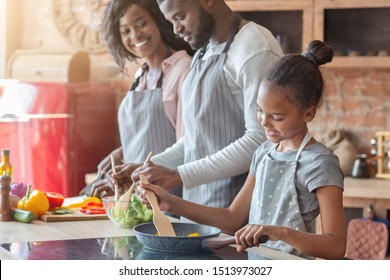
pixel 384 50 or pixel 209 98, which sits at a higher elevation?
pixel 384 50

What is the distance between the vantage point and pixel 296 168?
5.01 feet

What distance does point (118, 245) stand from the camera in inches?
58.9

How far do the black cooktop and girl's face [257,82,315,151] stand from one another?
0.24m

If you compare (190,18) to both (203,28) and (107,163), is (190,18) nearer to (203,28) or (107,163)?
(203,28)

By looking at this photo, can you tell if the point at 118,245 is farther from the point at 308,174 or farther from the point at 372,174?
the point at 372,174

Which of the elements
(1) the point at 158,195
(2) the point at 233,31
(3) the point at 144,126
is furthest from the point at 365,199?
(1) the point at 158,195

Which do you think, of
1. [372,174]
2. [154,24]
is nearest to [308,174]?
[154,24]

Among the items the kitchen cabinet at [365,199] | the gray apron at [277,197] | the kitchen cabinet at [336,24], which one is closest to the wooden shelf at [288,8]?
the kitchen cabinet at [336,24]

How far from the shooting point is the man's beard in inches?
71.9

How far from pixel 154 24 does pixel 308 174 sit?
2.82ft

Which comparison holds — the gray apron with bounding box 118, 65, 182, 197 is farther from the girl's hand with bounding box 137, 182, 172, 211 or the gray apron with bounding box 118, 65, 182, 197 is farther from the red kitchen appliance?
the red kitchen appliance

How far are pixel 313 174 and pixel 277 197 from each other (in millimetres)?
115

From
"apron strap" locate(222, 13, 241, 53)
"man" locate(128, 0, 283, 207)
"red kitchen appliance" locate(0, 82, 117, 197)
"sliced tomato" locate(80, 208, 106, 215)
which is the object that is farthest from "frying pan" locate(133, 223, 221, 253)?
"red kitchen appliance" locate(0, 82, 117, 197)
